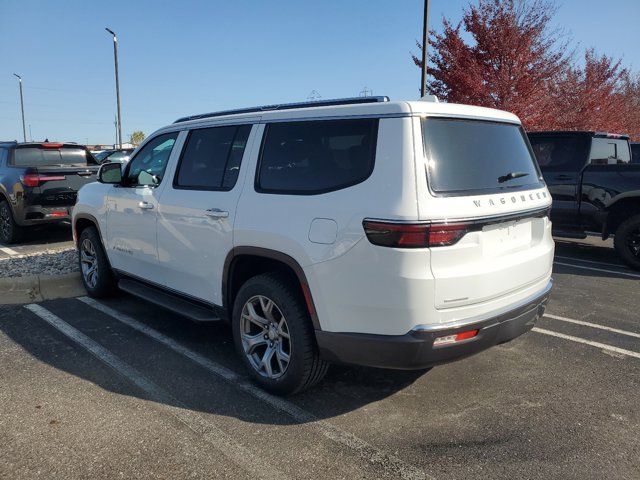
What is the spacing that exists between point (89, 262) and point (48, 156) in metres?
4.43

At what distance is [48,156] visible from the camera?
29.6ft

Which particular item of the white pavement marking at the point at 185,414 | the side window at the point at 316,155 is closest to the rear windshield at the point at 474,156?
the side window at the point at 316,155

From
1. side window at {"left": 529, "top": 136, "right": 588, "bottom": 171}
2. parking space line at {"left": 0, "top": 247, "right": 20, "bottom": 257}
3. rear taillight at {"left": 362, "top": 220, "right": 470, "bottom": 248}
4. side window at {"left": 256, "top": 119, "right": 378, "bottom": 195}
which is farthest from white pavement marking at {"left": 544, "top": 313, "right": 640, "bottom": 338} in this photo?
parking space line at {"left": 0, "top": 247, "right": 20, "bottom": 257}

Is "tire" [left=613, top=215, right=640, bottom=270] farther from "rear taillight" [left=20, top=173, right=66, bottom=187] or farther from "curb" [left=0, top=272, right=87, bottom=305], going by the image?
"rear taillight" [left=20, top=173, right=66, bottom=187]

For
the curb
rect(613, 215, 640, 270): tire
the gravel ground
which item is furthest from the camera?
rect(613, 215, 640, 270): tire

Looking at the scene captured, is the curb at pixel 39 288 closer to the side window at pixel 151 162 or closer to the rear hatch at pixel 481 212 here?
the side window at pixel 151 162

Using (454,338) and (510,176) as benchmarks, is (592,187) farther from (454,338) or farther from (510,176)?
(454,338)

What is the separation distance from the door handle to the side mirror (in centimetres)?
165

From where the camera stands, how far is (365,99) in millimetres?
3254

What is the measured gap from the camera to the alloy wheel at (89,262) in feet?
18.1

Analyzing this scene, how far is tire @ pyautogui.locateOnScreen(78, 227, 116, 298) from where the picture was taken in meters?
5.36

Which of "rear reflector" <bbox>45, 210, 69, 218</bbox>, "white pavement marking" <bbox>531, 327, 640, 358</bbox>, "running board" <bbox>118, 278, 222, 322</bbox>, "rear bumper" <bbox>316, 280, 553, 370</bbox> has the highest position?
"rear reflector" <bbox>45, 210, 69, 218</bbox>

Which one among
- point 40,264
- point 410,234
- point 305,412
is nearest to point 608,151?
point 410,234

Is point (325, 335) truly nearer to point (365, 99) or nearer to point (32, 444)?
point (365, 99)
